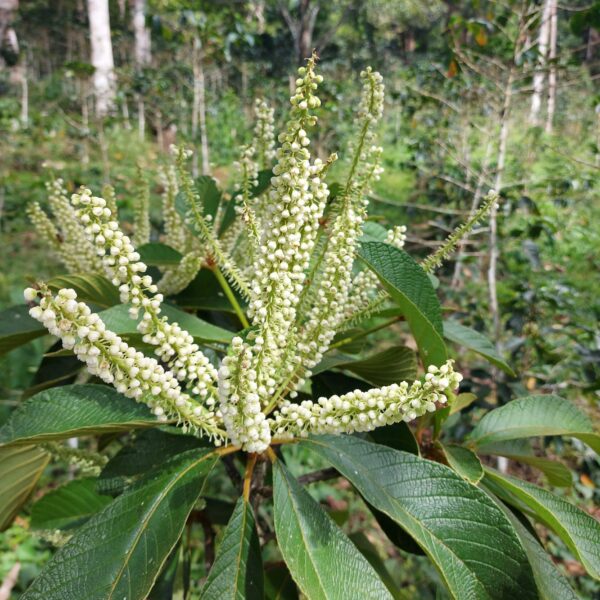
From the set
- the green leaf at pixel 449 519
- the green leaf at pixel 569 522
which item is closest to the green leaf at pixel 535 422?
the green leaf at pixel 569 522

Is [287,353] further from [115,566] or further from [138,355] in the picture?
[115,566]

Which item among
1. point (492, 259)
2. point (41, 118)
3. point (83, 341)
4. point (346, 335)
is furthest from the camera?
point (41, 118)

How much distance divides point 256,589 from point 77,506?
2.75 feet

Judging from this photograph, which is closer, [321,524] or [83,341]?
[83,341]

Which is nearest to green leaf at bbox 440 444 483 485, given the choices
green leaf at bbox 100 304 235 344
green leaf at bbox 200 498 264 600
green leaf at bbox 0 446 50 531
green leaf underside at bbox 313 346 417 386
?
green leaf underside at bbox 313 346 417 386

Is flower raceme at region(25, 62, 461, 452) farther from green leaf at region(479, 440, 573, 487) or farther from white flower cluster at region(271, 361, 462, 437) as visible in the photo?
green leaf at region(479, 440, 573, 487)

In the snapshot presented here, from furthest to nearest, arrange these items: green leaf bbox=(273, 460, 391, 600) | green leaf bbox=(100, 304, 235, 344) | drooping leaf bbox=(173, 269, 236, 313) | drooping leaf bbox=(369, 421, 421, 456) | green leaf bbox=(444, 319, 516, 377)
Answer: drooping leaf bbox=(173, 269, 236, 313), green leaf bbox=(444, 319, 516, 377), drooping leaf bbox=(369, 421, 421, 456), green leaf bbox=(100, 304, 235, 344), green leaf bbox=(273, 460, 391, 600)

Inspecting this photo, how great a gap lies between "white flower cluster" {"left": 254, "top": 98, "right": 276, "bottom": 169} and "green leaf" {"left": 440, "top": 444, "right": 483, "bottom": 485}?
0.68 meters

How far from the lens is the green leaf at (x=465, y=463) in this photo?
85 centimetres

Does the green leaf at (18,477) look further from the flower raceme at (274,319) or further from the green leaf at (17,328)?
the flower raceme at (274,319)

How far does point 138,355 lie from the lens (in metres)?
0.65

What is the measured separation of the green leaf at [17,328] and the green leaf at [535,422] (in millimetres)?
948

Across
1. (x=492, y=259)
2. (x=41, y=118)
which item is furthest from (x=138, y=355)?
(x=41, y=118)

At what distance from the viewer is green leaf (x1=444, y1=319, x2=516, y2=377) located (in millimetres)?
1055
